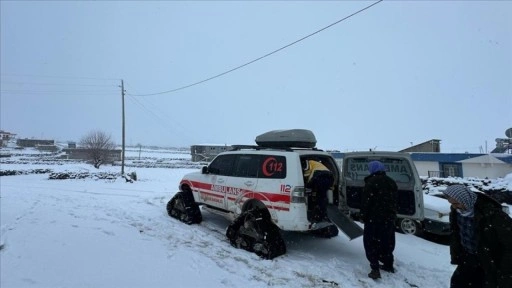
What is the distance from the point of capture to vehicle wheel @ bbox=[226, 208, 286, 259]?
19.6ft

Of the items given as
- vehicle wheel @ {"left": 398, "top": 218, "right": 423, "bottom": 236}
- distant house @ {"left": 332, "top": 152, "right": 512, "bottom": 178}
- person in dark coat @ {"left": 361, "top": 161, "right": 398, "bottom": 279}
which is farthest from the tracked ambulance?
distant house @ {"left": 332, "top": 152, "right": 512, "bottom": 178}

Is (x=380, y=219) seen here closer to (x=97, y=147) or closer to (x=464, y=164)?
(x=464, y=164)

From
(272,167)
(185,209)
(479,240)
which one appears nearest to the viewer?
(479,240)

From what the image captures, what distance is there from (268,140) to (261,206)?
160cm

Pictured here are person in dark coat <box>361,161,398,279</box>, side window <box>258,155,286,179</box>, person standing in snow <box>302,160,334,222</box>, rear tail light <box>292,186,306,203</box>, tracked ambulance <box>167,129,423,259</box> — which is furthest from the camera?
side window <box>258,155,286,179</box>

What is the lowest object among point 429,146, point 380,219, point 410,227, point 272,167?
point 410,227

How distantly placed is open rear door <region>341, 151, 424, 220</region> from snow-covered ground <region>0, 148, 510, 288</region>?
0.89 meters

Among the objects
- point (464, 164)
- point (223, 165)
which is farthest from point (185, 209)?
point (464, 164)

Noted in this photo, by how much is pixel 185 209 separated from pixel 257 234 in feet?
9.99

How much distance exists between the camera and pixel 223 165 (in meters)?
7.84

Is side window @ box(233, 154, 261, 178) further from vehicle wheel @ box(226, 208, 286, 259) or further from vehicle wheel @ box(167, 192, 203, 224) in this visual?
vehicle wheel @ box(167, 192, 203, 224)

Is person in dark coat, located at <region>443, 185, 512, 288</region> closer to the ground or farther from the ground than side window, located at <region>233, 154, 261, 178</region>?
closer to the ground

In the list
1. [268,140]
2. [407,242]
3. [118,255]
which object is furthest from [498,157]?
[118,255]

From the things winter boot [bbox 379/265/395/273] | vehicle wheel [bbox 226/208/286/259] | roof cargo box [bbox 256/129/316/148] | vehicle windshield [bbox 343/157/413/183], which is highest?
roof cargo box [bbox 256/129/316/148]
